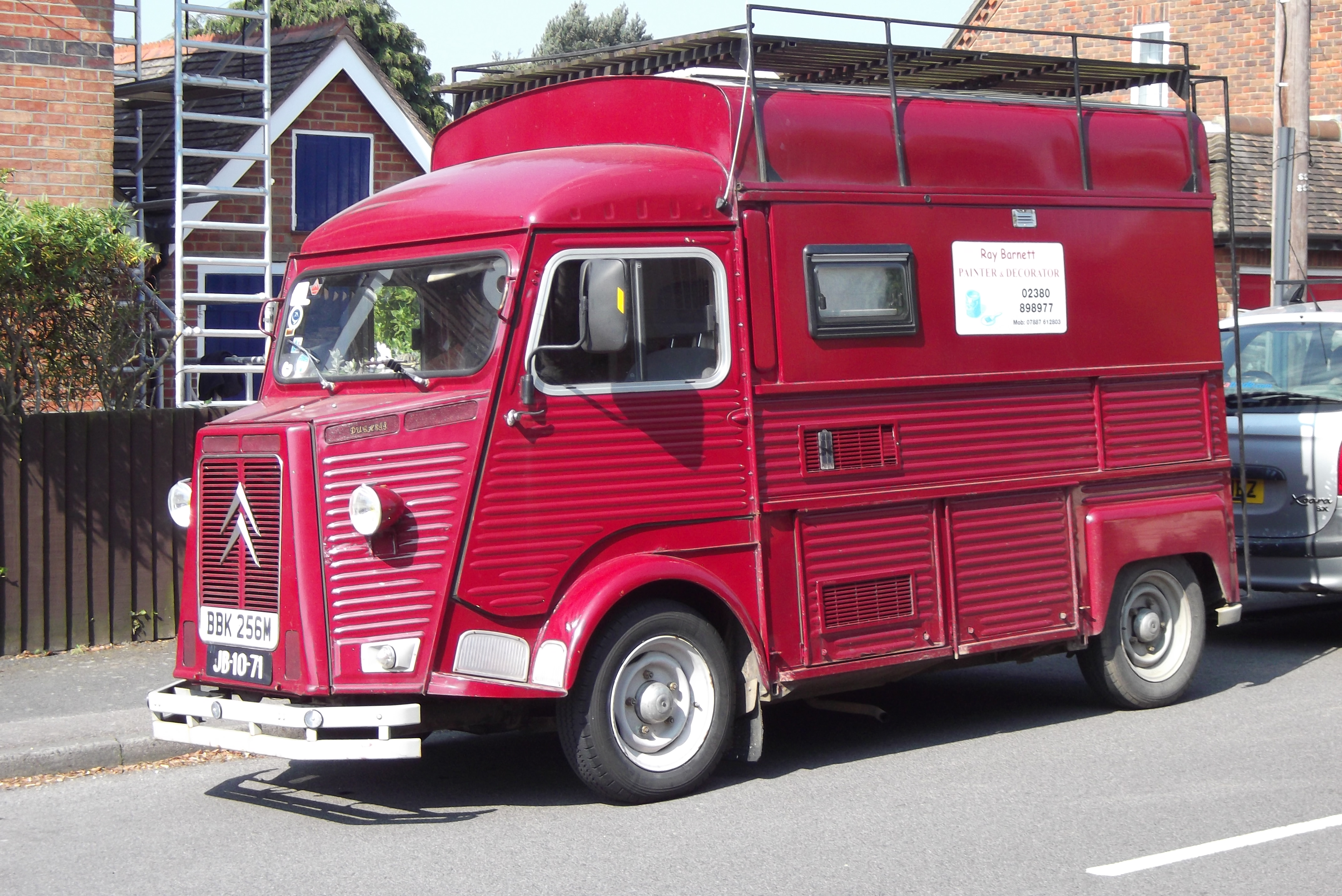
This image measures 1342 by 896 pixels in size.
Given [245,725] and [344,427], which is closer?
[344,427]

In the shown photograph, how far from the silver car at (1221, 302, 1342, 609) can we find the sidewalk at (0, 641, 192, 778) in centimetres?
657

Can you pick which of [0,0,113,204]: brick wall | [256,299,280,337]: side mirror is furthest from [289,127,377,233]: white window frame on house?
[256,299,280,337]: side mirror

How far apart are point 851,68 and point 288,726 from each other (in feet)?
15.8

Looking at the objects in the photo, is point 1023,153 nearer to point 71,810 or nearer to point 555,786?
point 555,786

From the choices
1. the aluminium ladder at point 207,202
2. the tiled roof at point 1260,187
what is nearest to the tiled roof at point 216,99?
the aluminium ladder at point 207,202

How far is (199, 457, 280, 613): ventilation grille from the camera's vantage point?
20.5 ft

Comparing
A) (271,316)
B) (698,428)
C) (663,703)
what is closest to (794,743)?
(663,703)

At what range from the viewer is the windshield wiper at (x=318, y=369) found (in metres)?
6.87

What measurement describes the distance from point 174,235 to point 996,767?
10.5 meters

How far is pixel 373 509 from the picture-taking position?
6.00 meters

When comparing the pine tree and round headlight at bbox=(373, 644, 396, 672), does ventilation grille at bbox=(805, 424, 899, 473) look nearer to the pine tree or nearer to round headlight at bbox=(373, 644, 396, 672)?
round headlight at bbox=(373, 644, 396, 672)

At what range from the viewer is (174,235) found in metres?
14.8

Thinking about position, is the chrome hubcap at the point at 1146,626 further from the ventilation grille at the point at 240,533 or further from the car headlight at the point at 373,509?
the ventilation grille at the point at 240,533

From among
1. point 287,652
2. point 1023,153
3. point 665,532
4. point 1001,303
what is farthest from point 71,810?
point 1023,153
